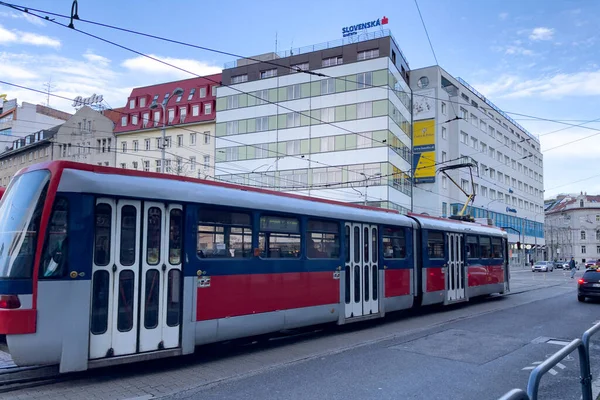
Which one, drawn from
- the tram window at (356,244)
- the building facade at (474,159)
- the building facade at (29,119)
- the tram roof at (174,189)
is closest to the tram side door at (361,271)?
the tram window at (356,244)

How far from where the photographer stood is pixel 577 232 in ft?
340

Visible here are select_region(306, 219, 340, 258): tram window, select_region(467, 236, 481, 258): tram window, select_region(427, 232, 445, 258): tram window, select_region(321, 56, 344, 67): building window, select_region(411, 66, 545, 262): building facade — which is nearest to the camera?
select_region(306, 219, 340, 258): tram window

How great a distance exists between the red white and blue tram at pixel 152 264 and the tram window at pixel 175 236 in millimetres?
16

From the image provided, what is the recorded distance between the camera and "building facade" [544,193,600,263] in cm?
10138

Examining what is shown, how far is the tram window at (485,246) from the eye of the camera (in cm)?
1878

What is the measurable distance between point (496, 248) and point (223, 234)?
14.9m

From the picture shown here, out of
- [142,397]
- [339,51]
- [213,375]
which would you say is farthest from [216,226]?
[339,51]

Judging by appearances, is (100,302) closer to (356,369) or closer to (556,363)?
(356,369)

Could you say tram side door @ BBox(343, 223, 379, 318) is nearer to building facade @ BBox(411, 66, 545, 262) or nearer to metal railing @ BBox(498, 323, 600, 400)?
metal railing @ BBox(498, 323, 600, 400)

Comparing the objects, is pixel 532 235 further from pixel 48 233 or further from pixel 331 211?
pixel 48 233

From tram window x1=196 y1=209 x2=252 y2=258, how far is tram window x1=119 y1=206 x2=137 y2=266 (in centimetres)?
114

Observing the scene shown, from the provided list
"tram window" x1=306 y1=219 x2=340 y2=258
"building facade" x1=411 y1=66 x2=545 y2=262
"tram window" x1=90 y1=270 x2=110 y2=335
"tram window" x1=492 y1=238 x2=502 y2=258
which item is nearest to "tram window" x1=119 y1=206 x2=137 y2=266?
"tram window" x1=90 y1=270 x2=110 y2=335

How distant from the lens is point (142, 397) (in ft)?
20.6

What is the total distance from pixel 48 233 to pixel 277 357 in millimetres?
4333
